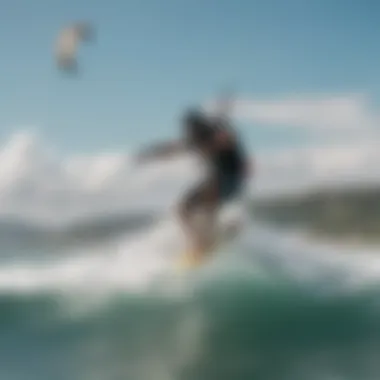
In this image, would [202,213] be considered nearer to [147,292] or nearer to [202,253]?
[202,253]

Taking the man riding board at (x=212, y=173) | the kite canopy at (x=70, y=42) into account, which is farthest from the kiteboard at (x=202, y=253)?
the kite canopy at (x=70, y=42)

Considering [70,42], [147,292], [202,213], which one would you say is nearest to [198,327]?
[147,292]

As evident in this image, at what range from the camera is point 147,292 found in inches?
68.9

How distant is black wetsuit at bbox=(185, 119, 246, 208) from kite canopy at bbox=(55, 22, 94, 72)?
1.04 ft

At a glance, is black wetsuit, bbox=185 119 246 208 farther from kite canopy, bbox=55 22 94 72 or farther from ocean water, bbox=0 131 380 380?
kite canopy, bbox=55 22 94 72

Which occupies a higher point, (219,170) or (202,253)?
(219,170)

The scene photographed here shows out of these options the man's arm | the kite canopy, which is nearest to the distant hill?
the man's arm

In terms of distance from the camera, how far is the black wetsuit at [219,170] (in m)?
1.74

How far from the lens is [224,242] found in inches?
69.0

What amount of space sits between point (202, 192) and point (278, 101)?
268 millimetres

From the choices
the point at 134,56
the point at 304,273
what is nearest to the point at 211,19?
the point at 134,56

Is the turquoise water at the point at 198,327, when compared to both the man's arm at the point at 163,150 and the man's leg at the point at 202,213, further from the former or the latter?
the man's arm at the point at 163,150

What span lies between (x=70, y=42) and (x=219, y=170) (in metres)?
0.43

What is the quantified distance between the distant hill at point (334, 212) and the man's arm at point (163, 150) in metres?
0.24
